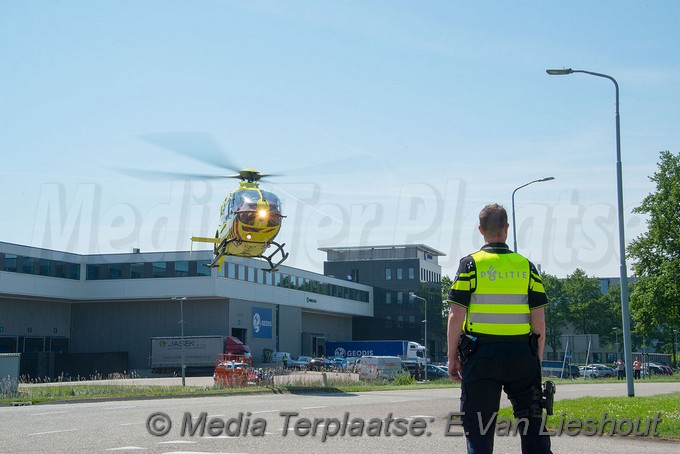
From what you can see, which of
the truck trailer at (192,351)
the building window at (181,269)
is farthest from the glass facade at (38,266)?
the truck trailer at (192,351)

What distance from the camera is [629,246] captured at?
54.3m

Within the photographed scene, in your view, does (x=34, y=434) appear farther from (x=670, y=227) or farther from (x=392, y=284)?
(x=392, y=284)

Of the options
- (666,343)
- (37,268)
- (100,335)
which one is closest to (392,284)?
(666,343)

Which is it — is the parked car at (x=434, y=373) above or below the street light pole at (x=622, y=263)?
below

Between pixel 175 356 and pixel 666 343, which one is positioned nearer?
pixel 175 356

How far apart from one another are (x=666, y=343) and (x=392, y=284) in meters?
35.5

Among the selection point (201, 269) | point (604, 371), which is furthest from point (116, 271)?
point (604, 371)

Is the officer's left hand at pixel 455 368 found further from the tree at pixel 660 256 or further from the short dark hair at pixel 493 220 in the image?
the tree at pixel 660 256

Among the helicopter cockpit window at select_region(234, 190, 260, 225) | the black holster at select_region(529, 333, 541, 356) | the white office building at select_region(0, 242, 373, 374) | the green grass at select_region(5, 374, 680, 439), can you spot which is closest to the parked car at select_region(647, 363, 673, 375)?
the white office building at select_region(0, 242, 373, 374)

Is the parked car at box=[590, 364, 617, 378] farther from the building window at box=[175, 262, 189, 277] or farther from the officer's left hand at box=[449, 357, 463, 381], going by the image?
the officer's left hand at box=[449, 357, 463, 381]

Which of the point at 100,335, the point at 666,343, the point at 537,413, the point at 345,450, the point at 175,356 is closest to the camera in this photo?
the point at 537,413

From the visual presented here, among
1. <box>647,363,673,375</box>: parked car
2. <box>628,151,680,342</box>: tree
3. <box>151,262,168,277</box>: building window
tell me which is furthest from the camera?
<box>647,363,673,375</box>: parked car

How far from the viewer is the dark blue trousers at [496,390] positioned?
18.1ft

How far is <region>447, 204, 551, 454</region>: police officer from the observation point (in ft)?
18.2
